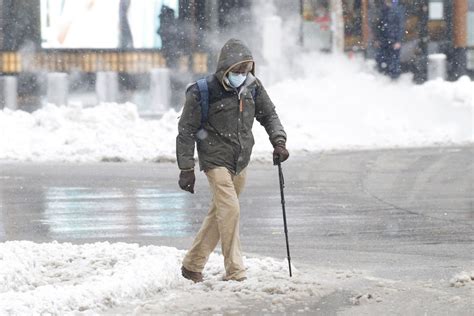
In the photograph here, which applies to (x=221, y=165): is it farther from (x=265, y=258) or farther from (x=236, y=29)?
(x=236, y=29)

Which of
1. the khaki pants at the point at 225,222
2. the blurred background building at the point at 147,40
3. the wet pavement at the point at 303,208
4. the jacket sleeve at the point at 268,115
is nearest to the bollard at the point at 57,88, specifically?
the blurred background building at the point at 147,40

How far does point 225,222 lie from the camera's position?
9039 millimetres

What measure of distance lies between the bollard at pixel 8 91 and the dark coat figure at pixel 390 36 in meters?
8.53

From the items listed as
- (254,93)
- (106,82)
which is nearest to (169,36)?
(106,82)

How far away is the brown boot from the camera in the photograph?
30.1 feet

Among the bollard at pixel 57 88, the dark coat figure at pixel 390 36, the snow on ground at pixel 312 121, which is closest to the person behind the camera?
the snow on ground at pixel 312 121

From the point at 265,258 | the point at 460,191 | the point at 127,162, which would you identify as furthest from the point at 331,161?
the point at 265,258

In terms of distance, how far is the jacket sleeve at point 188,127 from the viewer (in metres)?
8.98

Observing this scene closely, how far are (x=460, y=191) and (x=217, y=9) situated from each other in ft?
59.3

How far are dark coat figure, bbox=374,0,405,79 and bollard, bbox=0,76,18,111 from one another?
853 cm

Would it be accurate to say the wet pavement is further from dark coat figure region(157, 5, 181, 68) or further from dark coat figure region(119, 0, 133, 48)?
dark coat figure region(119, 0, 133, 48)

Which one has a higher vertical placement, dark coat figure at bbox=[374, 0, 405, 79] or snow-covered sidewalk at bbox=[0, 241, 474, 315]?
dark coat figure at bbox=[374, 0, 405, 79]

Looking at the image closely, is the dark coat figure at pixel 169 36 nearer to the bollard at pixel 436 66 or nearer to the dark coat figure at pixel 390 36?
the dark coat figure at pixel 390 36

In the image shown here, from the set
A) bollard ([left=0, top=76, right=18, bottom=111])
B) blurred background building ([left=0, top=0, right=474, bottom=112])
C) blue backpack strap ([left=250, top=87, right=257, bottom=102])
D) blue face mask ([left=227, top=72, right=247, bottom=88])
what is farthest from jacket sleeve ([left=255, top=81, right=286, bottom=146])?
bollard ([left=0, top=76, right=18, bottom=111])
